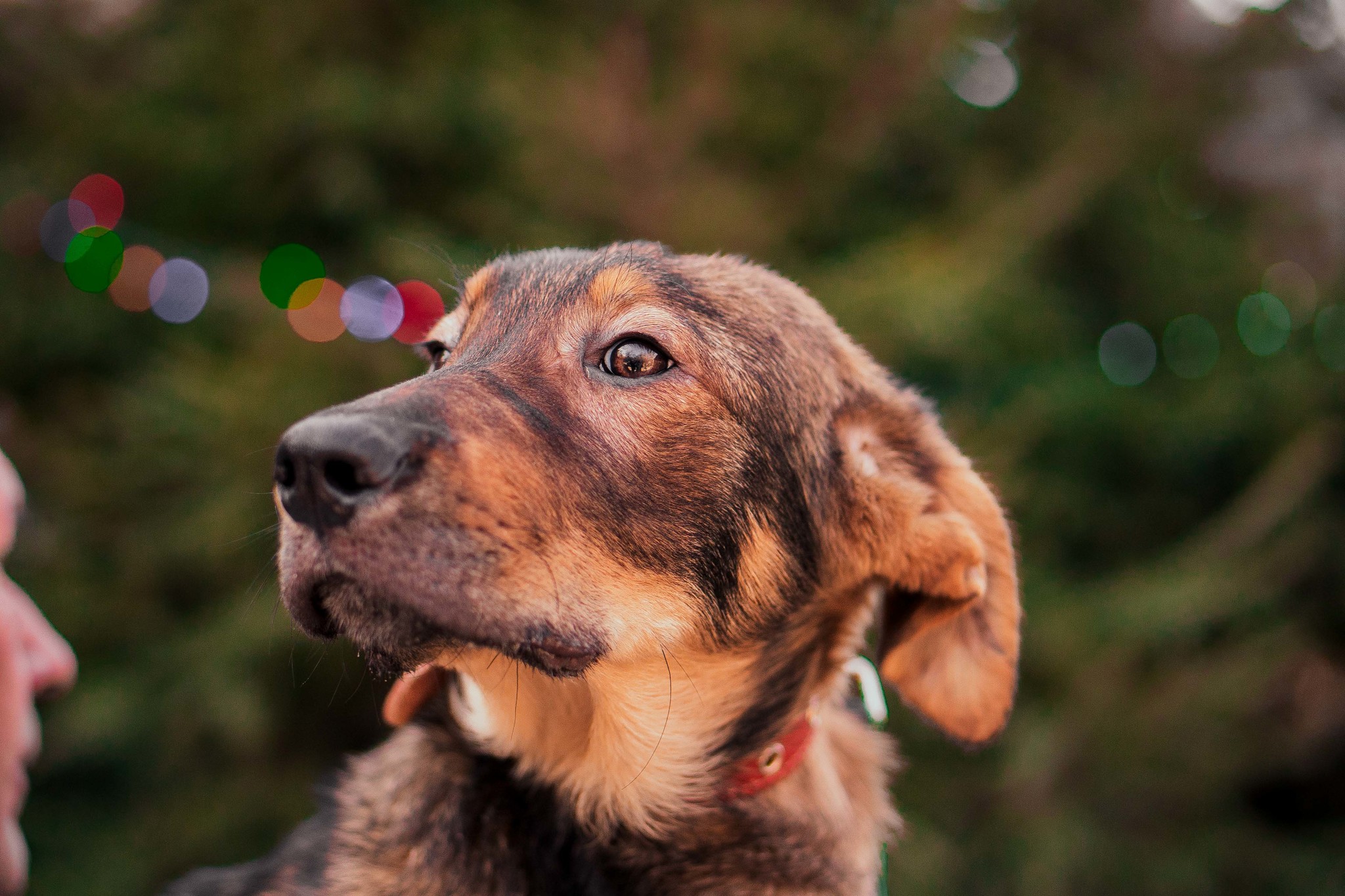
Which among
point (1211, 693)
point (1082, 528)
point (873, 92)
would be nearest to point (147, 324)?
point (873, 92)

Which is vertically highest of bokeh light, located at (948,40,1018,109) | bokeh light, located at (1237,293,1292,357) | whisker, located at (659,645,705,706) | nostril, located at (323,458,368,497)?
bokeh light, located at (948,40,1018,109)

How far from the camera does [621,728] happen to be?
2.18 metres

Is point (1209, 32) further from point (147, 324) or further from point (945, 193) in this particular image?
point (147, 324)

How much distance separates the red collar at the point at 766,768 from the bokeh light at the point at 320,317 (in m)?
3.61

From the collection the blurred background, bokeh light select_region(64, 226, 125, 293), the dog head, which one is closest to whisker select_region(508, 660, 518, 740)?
the dog head

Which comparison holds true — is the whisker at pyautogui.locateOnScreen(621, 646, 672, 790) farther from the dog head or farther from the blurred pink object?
the blurred pink object

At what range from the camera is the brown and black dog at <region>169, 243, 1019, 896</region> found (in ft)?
5.87

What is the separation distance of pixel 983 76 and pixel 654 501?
4978 millimetres

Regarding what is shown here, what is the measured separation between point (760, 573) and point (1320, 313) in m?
4.72

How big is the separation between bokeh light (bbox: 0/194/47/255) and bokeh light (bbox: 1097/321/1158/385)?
20.8 ft

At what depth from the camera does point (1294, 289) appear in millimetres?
5984

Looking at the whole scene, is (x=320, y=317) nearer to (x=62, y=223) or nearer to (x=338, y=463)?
(x=62, y=223)

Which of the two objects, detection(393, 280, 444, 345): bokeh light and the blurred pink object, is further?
detection(393, 280, 444, 345): bokeh light

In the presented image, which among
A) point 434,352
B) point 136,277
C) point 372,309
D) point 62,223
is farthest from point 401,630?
point 62,223
